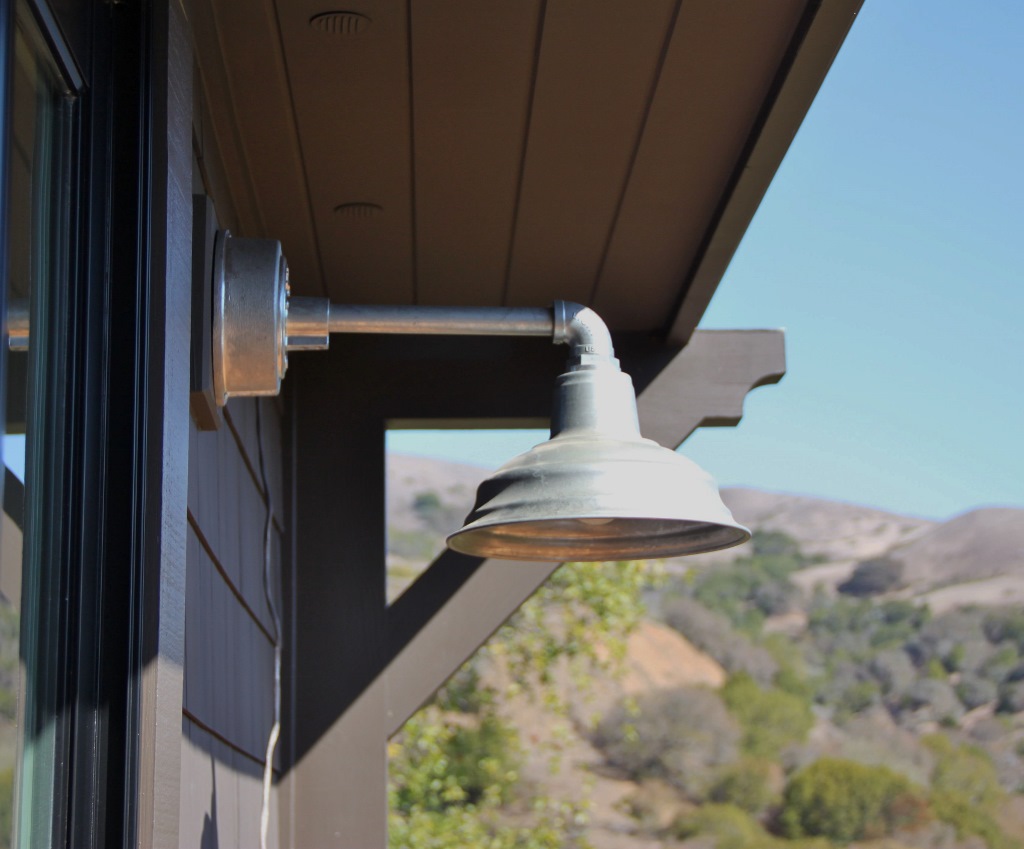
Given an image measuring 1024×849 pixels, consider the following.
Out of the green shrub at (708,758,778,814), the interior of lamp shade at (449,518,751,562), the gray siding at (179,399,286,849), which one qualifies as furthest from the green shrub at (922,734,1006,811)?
the interior of lamp shade at (449,518,751,562)

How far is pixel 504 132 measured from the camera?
5.14 ft

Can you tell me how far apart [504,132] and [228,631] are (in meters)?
0.72

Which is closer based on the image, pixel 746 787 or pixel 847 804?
pixel 847 804

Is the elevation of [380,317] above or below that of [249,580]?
above

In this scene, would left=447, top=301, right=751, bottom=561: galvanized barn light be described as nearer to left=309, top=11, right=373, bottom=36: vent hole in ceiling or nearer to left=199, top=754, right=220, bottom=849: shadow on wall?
left=309, top=11, right=373, bottom=36: vent hole in ceiling

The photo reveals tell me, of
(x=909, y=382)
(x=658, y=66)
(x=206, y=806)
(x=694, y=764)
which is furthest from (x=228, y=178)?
(x=909, y=382)

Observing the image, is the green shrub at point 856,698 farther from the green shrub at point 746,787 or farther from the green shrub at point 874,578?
the green shrub at point 874,578

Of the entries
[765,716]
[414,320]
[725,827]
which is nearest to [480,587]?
[414,320]

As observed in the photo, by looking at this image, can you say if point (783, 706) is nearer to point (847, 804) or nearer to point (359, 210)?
point (847, 804)

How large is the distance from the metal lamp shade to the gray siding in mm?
359

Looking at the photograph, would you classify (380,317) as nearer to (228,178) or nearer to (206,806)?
(228,178)

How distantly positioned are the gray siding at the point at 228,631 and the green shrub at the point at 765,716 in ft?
49.3

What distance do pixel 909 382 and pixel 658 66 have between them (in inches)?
1093

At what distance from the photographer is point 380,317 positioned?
1.26 meters
